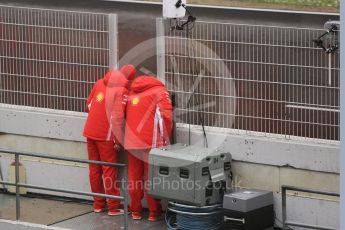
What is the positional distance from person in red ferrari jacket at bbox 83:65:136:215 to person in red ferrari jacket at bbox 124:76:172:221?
19cm

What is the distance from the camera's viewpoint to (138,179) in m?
14.0

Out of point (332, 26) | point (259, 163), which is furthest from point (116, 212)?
point (332, 26)

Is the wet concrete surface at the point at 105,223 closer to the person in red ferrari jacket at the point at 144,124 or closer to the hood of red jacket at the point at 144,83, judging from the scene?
the person in red ferrari jacket at the point at 144,124

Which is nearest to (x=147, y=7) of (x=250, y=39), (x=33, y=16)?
(x=33, y=16)

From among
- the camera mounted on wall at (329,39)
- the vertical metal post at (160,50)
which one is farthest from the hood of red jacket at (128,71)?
the camera mounted on wall at (329,39)

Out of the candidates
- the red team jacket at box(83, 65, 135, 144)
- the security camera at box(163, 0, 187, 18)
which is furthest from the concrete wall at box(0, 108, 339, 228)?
the security camera at box(163, 0, 187, 18)

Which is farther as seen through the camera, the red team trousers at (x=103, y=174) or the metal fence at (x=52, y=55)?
the metal fence at (x=52, y=55)

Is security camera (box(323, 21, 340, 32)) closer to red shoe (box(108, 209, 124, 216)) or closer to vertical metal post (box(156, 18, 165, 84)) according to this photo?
vertical metal post (box(156, 18, 165, 84))

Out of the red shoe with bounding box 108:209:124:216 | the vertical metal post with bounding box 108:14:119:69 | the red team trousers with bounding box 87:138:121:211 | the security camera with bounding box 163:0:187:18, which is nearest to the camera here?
the security camera with bounding box 163:0:187:18

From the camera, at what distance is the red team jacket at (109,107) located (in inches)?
546

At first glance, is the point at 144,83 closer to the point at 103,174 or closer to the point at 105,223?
the point at 103,174

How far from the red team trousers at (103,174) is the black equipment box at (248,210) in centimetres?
190

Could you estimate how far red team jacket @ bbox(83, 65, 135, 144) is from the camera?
13.9m

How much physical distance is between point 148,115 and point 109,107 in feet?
2.14
